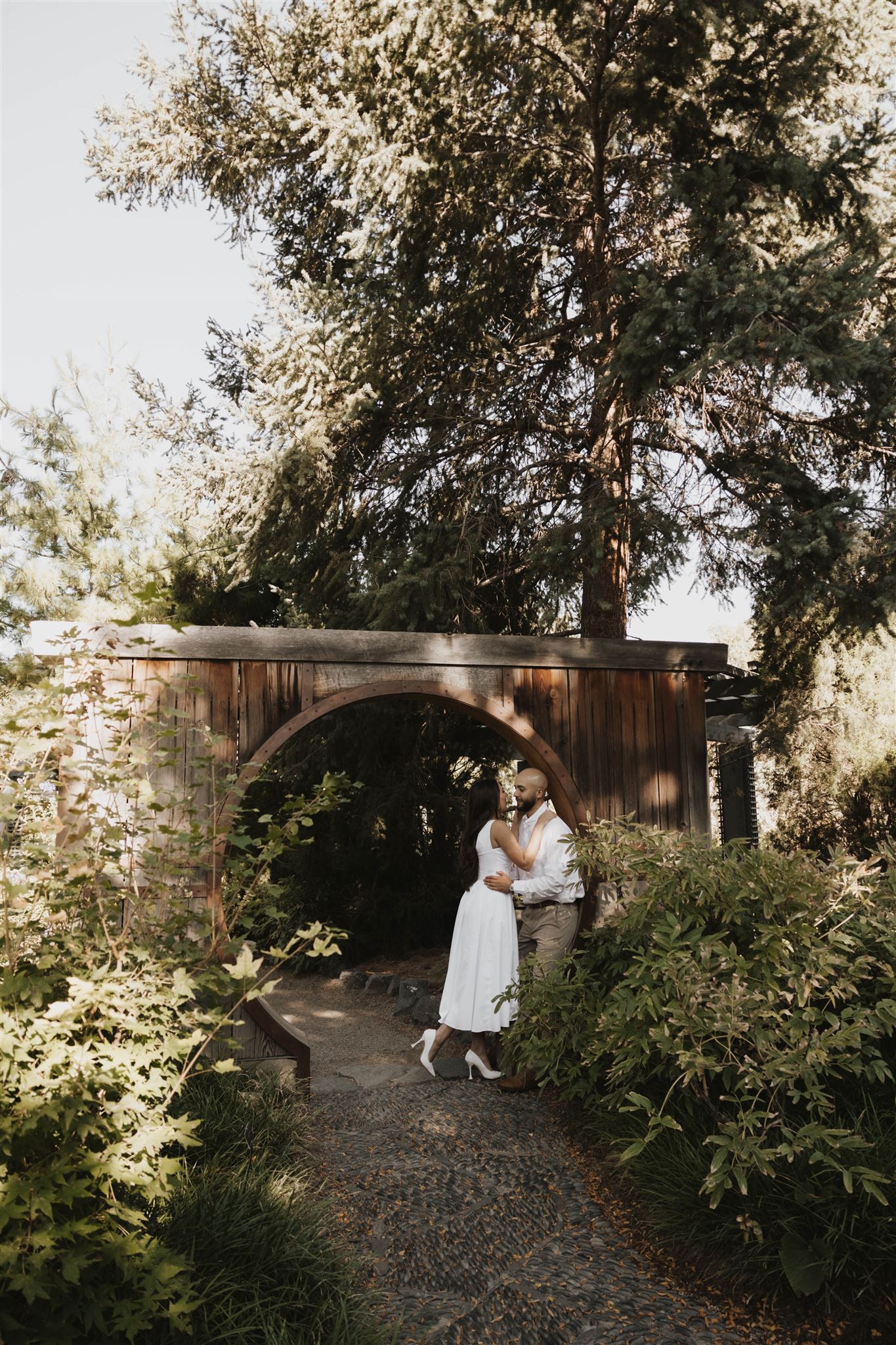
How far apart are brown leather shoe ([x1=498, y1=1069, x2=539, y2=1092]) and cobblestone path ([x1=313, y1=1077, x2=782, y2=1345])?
11.3 inches

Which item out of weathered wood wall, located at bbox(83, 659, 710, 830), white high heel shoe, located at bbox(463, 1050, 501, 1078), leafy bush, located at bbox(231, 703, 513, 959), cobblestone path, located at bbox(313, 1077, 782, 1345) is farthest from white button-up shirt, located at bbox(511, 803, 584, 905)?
leafy bush, located at bbox(231, 703, 513, 959)

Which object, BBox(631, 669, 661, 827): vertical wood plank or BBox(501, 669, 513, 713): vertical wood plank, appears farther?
BBox(631, 669, 661, 827): vertical wood plank

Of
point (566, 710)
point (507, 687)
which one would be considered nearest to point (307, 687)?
point (507, 687)

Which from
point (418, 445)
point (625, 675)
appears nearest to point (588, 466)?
point (418, 445)

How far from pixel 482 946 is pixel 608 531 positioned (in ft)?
11.3

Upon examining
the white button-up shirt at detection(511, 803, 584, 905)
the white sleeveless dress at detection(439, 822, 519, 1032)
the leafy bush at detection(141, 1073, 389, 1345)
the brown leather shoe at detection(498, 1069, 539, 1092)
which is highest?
the white button-up shirt at detection(511, 803, 584, 905)

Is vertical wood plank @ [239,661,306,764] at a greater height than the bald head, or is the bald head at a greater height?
vertical wood plank @ [239,661,306,764]

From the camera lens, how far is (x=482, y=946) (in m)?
5.91

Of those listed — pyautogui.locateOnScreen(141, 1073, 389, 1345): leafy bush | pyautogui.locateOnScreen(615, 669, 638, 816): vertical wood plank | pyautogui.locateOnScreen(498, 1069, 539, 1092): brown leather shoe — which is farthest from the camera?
pyautogui.locateOnScreen(615, 669, 638, 816): vertical wood plank

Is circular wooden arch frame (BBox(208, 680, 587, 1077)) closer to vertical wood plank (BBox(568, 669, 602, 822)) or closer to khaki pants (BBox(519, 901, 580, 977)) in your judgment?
vertical wood plank (BBox(568, 669, 602, 822))

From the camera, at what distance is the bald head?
610cm

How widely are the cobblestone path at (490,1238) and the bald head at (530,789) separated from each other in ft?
5.81

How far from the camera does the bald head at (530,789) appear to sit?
20.0ft

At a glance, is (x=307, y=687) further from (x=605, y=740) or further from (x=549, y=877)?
(x=605, y=740)
